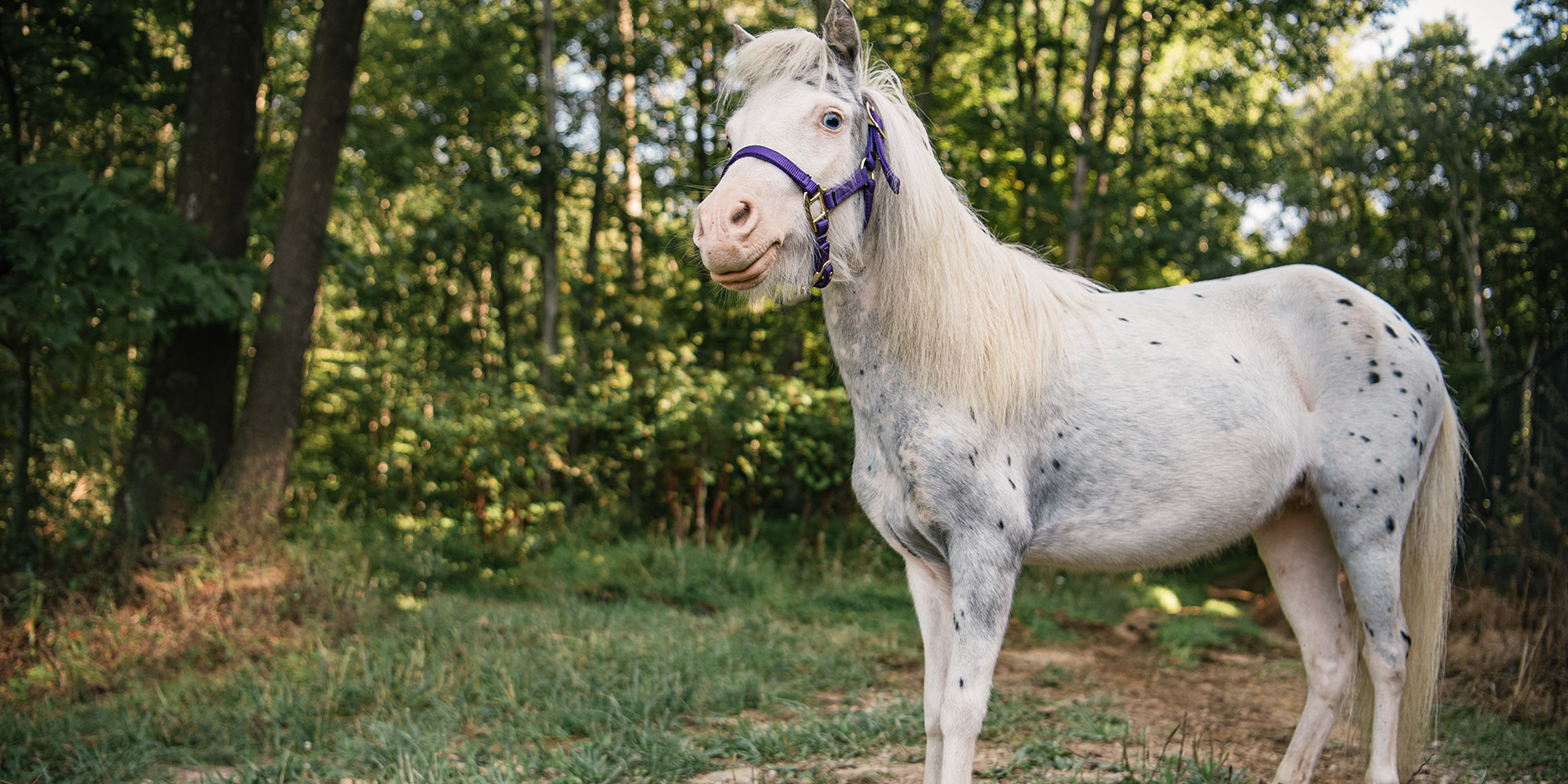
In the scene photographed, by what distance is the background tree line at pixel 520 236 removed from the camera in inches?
237

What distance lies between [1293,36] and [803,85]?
1006 cm

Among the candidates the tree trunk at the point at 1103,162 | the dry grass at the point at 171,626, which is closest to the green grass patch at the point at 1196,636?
the tree trunk at the point at 1103,162

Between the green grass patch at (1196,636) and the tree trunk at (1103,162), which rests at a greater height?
the tree trunk at (1103,162)

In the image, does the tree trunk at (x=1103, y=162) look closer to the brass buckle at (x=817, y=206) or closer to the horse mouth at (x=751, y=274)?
the brass buckle at (x=817, y=206)

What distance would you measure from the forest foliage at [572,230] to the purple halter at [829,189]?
421 centimetres

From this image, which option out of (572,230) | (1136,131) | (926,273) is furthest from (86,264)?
(1136,131)

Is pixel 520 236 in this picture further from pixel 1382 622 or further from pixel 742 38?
pixel 1382 622

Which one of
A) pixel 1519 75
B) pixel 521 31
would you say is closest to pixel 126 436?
pixel 521 31

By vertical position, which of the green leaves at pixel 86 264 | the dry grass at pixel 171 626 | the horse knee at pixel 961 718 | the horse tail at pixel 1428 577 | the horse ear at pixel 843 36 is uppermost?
the horse ear at pixel 843 36

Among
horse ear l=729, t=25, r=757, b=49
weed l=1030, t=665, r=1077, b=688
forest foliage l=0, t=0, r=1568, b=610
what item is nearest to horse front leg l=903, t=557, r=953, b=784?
horse ear l=729, t=25, r=757, b=49

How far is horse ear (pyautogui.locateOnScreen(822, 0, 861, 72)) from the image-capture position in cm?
226

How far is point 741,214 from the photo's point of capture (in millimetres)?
2043

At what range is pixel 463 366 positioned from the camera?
10805 mm

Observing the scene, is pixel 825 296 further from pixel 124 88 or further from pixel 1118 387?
pixel 124 88
